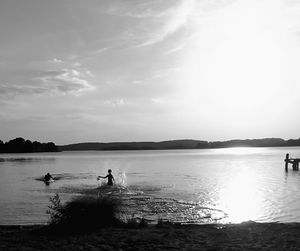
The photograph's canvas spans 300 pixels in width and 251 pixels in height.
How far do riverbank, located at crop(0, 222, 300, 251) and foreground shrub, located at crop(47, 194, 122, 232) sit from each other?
714mm

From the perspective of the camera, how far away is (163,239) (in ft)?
45.4

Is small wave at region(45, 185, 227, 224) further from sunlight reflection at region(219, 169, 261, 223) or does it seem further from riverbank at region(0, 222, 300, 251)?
riverbank at region(0, 222, 300, 251)

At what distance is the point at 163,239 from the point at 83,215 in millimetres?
3697

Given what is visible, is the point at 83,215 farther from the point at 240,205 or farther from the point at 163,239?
the point at 240,205

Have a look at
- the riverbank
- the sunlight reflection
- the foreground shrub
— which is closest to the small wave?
the sunlight reflection

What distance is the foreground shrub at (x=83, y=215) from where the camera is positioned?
15.2 m

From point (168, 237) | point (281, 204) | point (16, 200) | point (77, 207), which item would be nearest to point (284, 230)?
point (168, 237)

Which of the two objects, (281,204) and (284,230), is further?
(281,204)

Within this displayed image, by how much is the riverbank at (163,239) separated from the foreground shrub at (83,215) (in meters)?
0.71

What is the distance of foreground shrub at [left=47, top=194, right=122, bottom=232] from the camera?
50.0 feet

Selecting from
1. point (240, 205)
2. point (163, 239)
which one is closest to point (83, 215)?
point (163, 239)

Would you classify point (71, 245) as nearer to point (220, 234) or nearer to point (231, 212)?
point (220, 234)

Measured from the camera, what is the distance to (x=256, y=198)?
1368 inches

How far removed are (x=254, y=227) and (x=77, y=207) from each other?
7.55m
